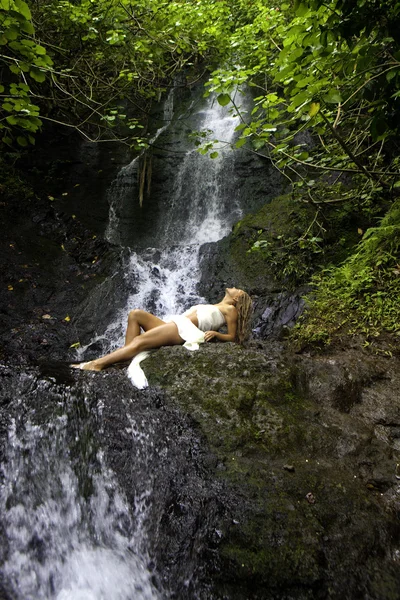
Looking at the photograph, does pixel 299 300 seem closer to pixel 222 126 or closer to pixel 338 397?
pixel 338 397

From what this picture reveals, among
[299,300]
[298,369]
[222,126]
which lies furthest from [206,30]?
[298,369]

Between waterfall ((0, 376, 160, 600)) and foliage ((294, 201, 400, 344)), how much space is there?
112 inches

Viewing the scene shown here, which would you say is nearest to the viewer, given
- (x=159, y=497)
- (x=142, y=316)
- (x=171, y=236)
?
Result: (x=159, y=497)

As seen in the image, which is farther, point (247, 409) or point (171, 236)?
point (171, 236)

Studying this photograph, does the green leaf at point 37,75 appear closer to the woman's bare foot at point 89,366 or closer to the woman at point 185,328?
the woman at point 185,328

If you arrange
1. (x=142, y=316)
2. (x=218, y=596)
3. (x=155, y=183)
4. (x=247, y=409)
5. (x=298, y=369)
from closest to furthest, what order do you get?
(x=218, y=596)
(x=247, y=409)
(x=298, y=369)
(x=142, y=316)
(x=155, y=183)

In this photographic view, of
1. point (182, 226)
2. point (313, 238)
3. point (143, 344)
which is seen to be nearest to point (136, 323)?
point (143, 344)

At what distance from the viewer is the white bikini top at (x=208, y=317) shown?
173 inches

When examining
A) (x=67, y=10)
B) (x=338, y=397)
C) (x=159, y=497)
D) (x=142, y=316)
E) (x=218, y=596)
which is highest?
(x=67, y=10)

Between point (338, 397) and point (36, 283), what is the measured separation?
23.1ft

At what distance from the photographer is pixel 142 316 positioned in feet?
14.0

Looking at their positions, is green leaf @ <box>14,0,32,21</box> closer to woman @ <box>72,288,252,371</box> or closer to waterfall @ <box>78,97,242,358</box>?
woman @ <box>72,288,252,371</box>

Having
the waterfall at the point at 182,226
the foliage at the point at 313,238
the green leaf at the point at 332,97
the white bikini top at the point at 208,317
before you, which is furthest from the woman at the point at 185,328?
the waterfall at the point at 182,226

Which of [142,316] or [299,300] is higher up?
[142,316]
